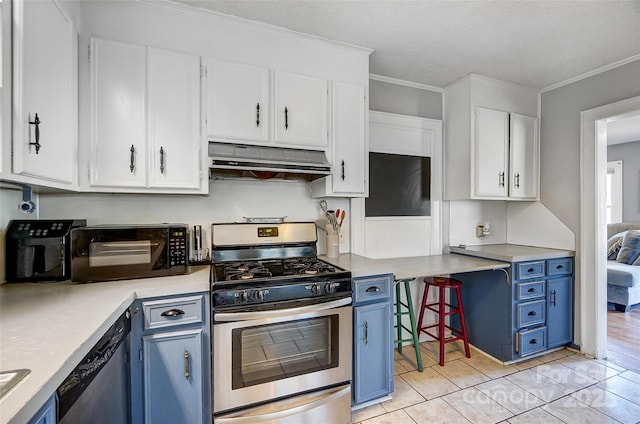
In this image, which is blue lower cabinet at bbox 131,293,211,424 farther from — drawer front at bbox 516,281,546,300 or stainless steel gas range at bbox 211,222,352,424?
drawer front at bbox 516,281,546,300

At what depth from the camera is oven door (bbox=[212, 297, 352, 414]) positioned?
158cm

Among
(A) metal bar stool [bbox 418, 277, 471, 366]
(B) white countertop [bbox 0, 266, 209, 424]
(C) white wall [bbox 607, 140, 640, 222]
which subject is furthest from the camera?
(C) white wall [bbox 607, 140, 640, 222]

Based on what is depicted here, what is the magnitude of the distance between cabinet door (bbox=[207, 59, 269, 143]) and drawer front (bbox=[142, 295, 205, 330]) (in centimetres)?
100

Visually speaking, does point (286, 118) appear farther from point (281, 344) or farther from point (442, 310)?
point (442, 310)

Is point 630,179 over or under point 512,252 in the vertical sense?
over

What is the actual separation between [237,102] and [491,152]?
229 cm

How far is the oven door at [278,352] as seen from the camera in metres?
1.58

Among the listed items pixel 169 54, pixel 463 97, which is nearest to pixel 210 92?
pixel 169 54

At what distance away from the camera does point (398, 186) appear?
2.85 m

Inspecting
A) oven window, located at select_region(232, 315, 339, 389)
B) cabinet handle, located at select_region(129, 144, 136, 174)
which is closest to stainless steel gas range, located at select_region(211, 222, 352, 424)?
oven window, located at select_region(232, 315, 339, 389)

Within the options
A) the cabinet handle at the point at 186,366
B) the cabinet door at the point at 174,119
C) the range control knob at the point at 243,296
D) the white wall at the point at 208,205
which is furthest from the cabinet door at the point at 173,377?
the cabinet door at the point at 174,119

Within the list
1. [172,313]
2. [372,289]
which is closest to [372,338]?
[372,289]

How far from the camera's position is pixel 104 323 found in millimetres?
1104

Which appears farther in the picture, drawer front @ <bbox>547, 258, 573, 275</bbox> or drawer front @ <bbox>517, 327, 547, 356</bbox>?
drawer front @ <bbox>547, 258, 573, 275</bbox>
